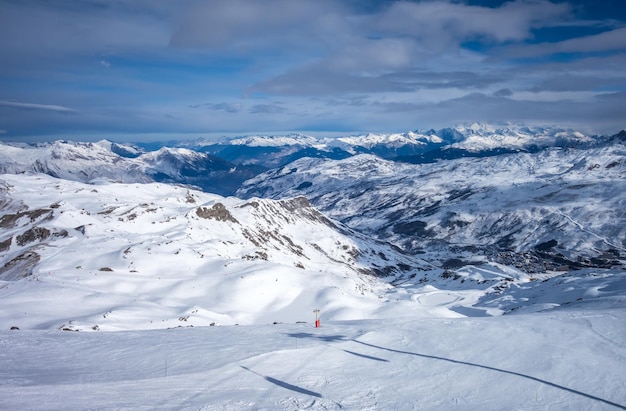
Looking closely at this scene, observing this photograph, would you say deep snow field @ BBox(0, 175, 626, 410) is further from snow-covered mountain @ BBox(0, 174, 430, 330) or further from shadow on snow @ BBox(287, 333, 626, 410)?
snow-covered mountain @ BBox(0, 174, 430, 330)

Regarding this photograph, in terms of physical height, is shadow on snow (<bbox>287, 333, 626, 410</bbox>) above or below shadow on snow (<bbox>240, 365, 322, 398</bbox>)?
below

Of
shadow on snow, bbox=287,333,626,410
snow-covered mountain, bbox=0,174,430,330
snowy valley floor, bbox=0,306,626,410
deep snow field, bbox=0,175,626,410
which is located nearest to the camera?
snowy valley floor, bbox=0,306,626,410

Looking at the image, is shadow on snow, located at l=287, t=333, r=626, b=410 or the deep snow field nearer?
the deep snow field

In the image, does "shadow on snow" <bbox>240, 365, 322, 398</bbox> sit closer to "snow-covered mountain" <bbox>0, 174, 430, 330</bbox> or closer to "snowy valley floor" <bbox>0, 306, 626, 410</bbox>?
"snowy valley floor" <bbox>0, 306, 626, 410</bbox>

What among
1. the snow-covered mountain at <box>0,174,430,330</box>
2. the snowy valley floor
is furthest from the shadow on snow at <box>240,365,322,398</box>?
the snow-covered mountain at <box>0,174,430,330</box>

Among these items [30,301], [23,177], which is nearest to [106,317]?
[30,301]

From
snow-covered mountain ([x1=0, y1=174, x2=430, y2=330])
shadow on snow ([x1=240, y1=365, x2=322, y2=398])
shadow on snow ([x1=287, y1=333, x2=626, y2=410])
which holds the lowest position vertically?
snow-covered mountain ([x1=0, y1=174, x2=430, y2=330])

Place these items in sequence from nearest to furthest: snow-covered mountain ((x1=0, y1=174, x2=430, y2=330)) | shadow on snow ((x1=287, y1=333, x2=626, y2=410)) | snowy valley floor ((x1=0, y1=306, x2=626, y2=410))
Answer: snowy valley floor ((x1=0, y1=306, x2=626, y2=410))
shadow on snow ((x1=287, y1=333, x2=626, y2=410))
snow-covered mountain ((x1=0, y1=174, x2=430, y2=330))

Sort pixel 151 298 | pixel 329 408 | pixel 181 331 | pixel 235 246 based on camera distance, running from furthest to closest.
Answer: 1. pixel 235 246
2. pixel 151 298
3. pixel 181 331
4. pixel 329 408

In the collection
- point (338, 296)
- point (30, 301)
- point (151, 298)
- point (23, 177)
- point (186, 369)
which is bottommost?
point (338, 296)

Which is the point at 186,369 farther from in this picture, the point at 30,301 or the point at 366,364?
the point at 30,301
